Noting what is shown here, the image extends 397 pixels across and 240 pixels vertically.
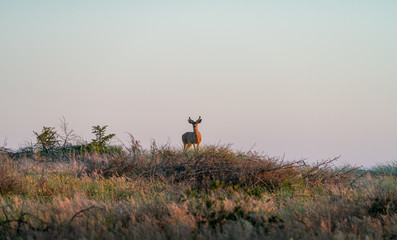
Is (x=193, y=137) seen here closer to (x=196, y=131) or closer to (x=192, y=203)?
(x=196, y=131)

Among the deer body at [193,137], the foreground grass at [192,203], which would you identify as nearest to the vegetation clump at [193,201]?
the foreground grass at [192,203]

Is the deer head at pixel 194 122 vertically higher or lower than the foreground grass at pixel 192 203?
higher

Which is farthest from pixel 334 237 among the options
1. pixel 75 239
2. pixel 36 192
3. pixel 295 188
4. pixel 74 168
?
pixel 74 168

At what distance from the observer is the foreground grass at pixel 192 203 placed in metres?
5.44

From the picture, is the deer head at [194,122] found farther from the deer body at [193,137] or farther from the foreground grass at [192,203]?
the foreground grass at [192,203]

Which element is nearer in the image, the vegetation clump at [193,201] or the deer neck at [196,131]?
the vegetation clump at [193,201]

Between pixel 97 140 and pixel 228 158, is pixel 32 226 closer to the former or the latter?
pixel 228 158

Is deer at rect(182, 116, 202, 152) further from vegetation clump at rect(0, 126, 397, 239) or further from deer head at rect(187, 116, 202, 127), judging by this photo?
vegetation clump at rect(0, 126, 397, 239)

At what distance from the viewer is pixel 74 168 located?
40.3ft

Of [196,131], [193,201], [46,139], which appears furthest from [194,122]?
[193,201]

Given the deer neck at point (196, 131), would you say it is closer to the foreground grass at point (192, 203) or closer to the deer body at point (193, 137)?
the deer body at point (193, 137)

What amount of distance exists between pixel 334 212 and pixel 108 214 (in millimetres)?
3401

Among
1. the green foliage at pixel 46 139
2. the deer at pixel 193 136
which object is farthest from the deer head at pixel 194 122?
the green foliage at pixel 46 139

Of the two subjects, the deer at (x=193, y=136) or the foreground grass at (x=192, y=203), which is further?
the deer at (x=193, y=136)
